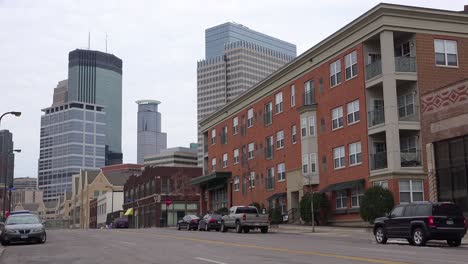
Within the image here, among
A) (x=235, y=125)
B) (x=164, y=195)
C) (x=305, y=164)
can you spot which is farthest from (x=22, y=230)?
(x=164, y=195)

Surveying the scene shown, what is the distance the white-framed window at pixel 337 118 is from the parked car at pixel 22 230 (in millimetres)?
23646

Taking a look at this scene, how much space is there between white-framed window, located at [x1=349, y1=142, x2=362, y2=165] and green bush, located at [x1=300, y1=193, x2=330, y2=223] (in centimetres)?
377

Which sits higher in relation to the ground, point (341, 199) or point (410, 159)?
point (410, 159)

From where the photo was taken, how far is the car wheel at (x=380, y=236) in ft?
85.1

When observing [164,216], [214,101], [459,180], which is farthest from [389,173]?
[214,101]

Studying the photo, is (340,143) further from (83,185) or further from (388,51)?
(83,185)

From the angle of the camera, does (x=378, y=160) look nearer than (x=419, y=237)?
No

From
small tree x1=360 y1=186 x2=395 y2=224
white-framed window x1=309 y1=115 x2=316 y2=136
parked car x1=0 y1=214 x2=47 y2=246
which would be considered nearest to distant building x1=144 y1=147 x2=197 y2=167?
white-framed window x1=309 y1=115 x2=316 y2=136

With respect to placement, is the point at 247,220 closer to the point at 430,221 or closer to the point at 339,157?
the point at 339,157

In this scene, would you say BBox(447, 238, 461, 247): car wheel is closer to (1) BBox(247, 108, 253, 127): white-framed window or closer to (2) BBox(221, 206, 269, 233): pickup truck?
(2) BBox(221, 206, 269, 233): pickup truck

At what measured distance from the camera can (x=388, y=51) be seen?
125 feet

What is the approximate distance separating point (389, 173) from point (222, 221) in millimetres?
12621

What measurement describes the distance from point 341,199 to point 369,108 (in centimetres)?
736

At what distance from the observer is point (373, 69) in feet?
130
